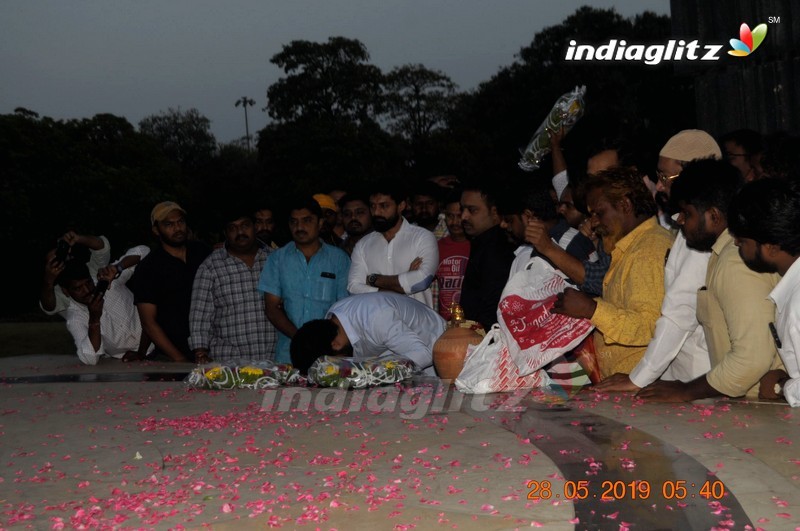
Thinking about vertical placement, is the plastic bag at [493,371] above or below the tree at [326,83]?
below

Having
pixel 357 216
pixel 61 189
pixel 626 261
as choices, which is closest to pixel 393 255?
pixel 357 216

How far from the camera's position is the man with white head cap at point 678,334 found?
18.1 ft

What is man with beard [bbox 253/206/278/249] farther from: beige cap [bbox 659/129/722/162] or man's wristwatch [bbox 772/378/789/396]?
man's wristwatch [bbox 772/378/789/396]

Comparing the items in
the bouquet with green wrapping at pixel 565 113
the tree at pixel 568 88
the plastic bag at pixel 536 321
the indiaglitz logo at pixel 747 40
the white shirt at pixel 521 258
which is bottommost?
the plastic bag at pixel 536 321

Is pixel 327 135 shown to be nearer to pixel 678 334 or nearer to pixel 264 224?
pixel 264 224

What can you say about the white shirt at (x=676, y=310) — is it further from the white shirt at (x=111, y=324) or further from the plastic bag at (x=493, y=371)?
the white shirt at (x=111, y=324)

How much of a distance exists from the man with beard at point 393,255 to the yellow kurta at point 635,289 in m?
2.50

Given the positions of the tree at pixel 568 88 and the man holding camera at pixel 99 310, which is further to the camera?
the tree at pixel 568 88

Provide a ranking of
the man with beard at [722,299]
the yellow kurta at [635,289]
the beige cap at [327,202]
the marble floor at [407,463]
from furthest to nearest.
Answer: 1. the beige cap at [327,202]
2. the yellow kurta at [635,289]
3. the man with beard at [722,299]
4. the marble floor at [407,463]

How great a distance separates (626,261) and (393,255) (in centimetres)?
298

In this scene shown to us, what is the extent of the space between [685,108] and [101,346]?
2995 centimetres

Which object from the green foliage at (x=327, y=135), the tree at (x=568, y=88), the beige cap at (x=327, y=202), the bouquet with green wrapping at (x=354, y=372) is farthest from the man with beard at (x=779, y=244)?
the tree at (x=568, y=88)

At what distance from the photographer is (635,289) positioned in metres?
5.79

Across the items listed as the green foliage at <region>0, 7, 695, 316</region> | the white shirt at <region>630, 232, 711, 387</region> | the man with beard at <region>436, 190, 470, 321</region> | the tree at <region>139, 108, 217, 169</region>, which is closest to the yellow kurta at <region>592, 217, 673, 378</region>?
the white shirt at <region>630, 232, 711, 387</region>
